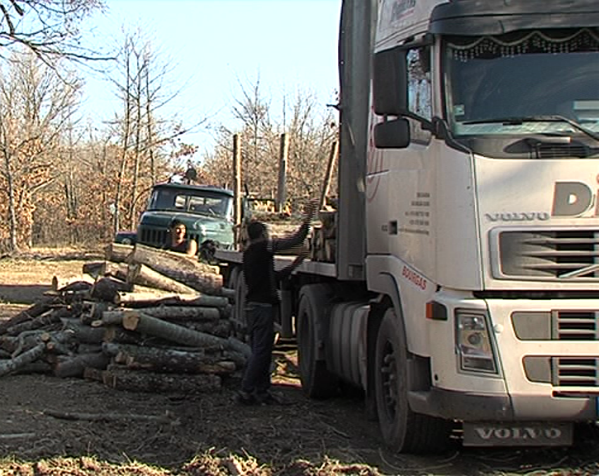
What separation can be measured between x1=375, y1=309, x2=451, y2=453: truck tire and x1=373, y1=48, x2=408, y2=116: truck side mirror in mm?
1701

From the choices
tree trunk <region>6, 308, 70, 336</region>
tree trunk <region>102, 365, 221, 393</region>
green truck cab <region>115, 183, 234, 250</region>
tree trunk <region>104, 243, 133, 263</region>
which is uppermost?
green truck cab <region>115, 183, 234, 250</region>

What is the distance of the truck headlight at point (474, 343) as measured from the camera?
A: 6379 millimetres

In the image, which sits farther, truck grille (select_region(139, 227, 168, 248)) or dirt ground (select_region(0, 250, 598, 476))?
truck grille (select_region(139, 227, 168, 248))

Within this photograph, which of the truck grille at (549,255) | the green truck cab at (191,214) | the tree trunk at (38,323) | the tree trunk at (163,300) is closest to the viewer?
the truck grille at (549,255)

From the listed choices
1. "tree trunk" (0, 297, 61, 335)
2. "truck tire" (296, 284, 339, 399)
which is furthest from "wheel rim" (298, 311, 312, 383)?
"tree trunk" (0, 297, 61, 335)

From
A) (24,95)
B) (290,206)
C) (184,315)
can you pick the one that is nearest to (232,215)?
(290,206)

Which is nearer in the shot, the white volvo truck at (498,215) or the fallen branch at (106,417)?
the white volvo truck at (498,215)

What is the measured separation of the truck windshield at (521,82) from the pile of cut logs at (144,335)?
5239mm

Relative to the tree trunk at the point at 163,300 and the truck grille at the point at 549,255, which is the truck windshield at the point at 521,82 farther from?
the tree trunk at the point at 163,300

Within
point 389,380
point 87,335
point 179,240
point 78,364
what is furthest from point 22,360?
point 179,240

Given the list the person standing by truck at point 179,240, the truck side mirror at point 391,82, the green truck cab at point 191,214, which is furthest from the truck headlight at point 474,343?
the green truck cab at point 191,214

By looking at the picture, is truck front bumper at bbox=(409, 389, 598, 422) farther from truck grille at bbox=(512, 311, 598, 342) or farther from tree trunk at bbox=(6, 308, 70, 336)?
tree trunk at bbox=(6, 308, 70, 336)

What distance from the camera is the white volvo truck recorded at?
6320 millimetres

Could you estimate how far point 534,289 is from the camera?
20.9ft
